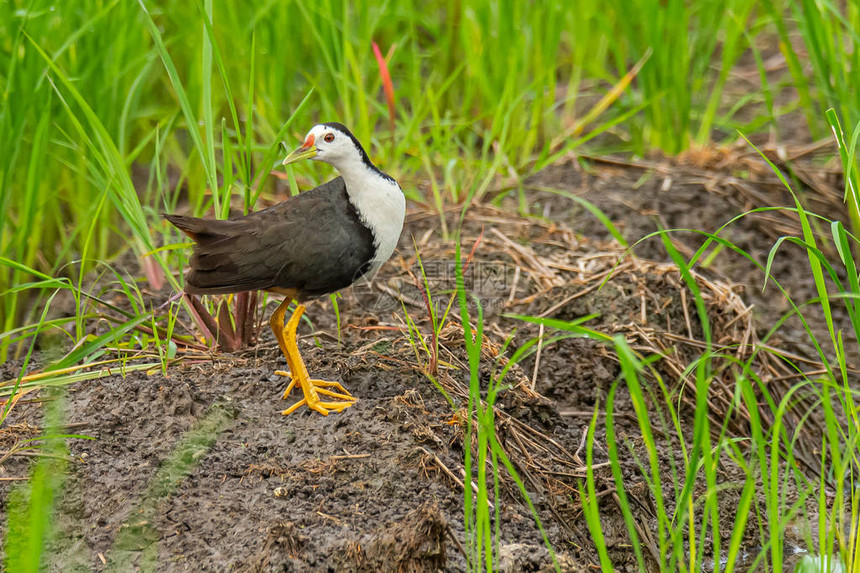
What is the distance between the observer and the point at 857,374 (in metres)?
3.81

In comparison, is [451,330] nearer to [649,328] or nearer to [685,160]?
[649,328]

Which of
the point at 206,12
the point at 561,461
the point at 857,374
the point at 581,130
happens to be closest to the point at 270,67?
the point at 206,12

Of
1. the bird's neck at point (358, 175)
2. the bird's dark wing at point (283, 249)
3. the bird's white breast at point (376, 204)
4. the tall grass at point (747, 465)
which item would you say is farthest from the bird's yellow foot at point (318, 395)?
the tall grass at point (747, 465)

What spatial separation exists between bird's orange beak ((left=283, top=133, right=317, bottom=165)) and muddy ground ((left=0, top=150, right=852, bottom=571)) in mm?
586

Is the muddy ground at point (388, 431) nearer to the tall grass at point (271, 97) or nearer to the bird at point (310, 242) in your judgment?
the bird at point (310, 242)

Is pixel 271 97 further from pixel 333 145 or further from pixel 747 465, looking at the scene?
pixel 747 465

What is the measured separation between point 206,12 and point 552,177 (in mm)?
2342

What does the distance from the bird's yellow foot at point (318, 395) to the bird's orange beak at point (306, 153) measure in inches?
25.9

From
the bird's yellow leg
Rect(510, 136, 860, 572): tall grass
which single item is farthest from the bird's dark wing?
Rect(510, 136, 860, 572): tall grass

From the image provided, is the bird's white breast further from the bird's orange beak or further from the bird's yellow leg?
the bird's yellow leg

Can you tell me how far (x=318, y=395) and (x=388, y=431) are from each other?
1.11 ft

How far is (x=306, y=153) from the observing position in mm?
3084

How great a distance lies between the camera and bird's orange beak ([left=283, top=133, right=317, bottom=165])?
3.06 meters

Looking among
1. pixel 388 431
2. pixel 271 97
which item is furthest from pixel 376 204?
pixel 271 97
